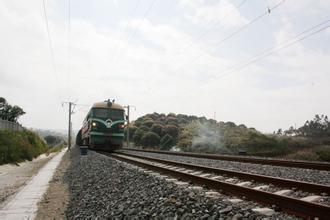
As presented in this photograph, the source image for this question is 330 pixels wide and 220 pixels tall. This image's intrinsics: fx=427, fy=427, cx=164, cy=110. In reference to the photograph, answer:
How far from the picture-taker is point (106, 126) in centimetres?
2861

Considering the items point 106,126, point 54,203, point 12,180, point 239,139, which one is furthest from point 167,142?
point 54,203

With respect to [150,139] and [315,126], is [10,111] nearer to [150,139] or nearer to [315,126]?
[150,139]

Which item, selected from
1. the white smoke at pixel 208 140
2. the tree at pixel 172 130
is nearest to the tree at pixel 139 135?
the tree at pixel 172 130

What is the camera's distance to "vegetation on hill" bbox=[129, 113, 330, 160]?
27.8 m

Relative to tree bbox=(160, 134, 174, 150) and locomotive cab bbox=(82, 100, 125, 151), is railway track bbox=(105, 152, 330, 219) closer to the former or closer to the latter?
locomotive cab bbox=(82, 100, 125, 151)

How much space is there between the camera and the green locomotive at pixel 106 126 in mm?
28359

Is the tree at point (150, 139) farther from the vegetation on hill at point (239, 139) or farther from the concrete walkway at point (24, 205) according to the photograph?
the concrete walkway at point (24, 205)

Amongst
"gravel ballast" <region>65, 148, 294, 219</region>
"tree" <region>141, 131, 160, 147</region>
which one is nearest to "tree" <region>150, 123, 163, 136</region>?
"tree" <region>141, 131, 160, 147</region>

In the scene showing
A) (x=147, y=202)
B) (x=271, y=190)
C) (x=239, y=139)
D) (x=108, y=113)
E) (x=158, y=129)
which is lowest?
(x=147, y=202)

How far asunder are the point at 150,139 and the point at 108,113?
24.2 m

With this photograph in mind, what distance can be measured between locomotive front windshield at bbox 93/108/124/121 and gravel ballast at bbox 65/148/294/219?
16446mm

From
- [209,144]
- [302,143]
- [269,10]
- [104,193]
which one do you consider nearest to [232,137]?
[209,144]

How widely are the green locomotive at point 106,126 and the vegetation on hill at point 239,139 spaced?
8.37 metres

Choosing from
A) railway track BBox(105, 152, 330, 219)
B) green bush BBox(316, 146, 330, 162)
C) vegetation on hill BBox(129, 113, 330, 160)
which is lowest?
railway track BBox(105, 152, 330, 219)
